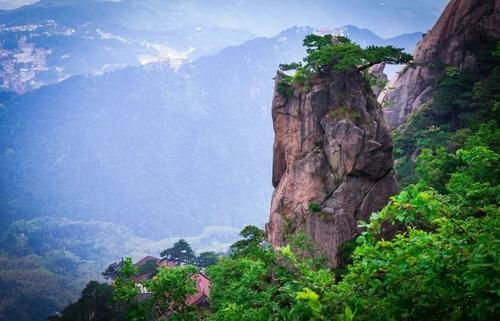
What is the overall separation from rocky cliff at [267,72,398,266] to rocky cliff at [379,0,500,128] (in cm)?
1324

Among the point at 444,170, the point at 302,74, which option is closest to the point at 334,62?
the point at 302,74

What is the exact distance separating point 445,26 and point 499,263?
1923 inches

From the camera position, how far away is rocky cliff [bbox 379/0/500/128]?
4419 cm

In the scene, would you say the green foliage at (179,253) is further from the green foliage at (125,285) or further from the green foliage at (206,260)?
the green foliage at (125,285)

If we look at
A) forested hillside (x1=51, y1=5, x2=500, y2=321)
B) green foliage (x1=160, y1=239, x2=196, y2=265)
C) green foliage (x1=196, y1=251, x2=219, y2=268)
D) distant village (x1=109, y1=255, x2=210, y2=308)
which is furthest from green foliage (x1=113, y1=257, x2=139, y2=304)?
green foliage (x1=160, y1=239, x2=196, y2=265)

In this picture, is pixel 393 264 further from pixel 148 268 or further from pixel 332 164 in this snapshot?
pixel 148 268

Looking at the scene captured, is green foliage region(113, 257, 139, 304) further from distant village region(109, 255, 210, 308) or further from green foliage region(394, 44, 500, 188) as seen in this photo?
green foliage region(394, 44, 500, 188)

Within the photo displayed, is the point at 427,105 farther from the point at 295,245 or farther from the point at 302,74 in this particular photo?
the point at 295,245

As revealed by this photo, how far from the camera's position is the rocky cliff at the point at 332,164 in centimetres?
2770

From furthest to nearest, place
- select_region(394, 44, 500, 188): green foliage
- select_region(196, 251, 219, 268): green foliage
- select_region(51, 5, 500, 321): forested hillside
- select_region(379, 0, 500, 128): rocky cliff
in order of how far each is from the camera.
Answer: select_region(196, 251, 219, 268): green foliage
select_region(379, 0, 500, 128): rocky cliff
select_region(394, 44, 500, 188): green foliage
select_region(51, 5, 500, 321): forested hillside

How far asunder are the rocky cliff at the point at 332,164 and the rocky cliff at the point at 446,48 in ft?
43.4

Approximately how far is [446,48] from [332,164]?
2690cm

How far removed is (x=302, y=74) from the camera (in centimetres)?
3119

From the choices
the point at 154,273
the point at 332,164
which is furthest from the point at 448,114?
the point at 154,273
